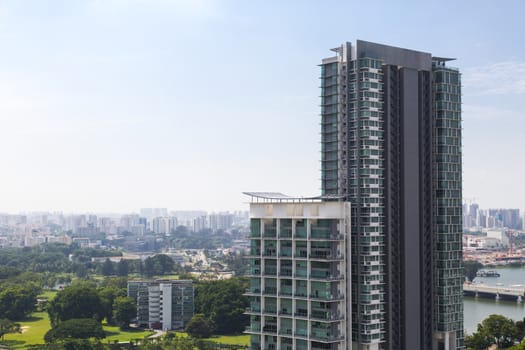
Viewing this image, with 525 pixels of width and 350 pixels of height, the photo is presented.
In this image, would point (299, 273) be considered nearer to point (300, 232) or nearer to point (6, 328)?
point (300, 232)

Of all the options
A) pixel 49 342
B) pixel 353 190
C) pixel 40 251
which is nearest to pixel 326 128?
pixel 353 190

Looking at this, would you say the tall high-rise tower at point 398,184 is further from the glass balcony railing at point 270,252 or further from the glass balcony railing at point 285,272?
the glass balcony railing at point 270,252

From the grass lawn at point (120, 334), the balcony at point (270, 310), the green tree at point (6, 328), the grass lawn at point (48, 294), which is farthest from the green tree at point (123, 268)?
the balcony at point (270, 310)

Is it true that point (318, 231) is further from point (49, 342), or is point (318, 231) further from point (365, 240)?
point (49, 342)

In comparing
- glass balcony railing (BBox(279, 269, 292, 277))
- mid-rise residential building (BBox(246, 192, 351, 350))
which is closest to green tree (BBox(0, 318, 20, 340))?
mid-rise residential building (BBox(246, 192, 351, 350))

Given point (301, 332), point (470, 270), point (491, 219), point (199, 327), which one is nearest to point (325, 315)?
point (301, 332)

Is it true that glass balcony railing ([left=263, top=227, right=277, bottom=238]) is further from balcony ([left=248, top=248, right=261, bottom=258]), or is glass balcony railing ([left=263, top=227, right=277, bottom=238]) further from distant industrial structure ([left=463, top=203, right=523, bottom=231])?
distant industrial structure ([left=463, top=203, right=523, bottom=231])
